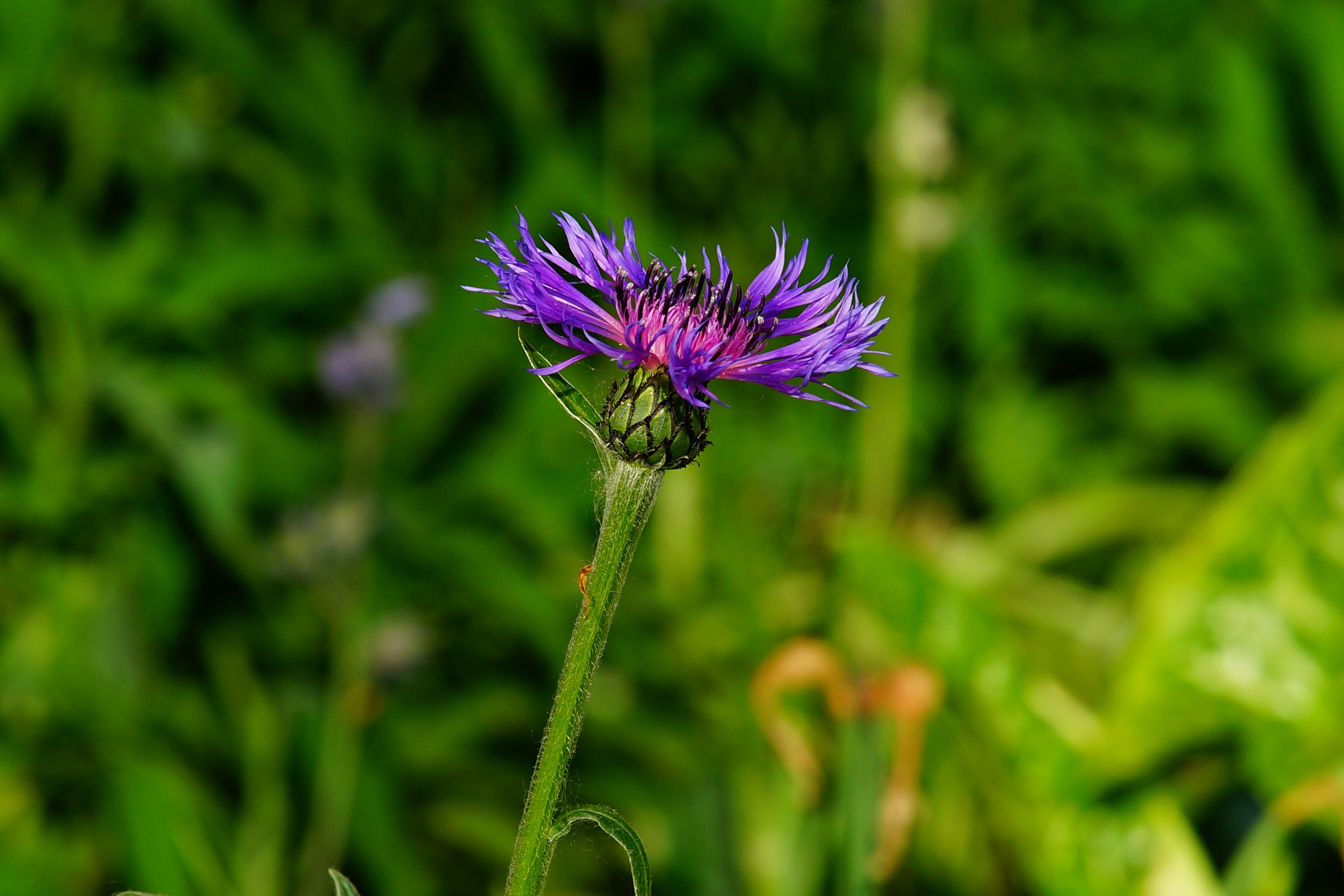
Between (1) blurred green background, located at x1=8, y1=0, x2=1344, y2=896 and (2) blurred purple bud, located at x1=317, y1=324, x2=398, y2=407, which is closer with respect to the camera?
(1) blurred green background, located at x1=8, y1=0, x2=1344, y2=896

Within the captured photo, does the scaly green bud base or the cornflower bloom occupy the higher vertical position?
the cornflower bloom

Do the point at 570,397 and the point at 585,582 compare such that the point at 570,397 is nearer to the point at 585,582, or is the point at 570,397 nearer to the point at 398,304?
the point at 585,582

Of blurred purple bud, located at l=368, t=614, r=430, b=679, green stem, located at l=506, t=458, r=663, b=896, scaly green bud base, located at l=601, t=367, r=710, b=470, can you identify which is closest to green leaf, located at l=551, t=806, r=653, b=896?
green stem, located at l=506, t=458, r=663, b=896

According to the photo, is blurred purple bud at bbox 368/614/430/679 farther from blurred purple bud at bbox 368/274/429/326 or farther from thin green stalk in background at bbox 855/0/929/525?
thin green stalk in background at bbox 855/0/929/525

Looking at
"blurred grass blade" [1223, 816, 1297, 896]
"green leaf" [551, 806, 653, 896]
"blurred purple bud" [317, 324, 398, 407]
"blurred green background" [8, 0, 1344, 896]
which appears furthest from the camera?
"blurred purple bud" [317, 324, 398, 407]

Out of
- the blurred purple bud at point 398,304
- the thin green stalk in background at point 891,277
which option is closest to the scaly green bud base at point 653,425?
the blurred purple bud at point 398,304

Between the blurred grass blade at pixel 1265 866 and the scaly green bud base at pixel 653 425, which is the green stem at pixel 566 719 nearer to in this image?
the scaly green bud base at pixel 653 425

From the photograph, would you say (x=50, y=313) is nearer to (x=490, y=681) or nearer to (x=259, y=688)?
(x=259, y=688)

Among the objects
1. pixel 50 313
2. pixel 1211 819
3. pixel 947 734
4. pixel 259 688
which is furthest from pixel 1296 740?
pixel 50 313

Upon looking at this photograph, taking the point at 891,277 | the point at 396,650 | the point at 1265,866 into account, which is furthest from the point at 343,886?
the point at 891,277

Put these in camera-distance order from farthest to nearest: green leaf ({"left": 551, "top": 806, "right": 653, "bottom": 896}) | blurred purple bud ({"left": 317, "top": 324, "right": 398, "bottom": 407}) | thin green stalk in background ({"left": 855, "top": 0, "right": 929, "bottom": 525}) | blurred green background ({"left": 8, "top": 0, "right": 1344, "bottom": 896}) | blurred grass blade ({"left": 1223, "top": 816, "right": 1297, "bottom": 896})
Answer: thin green stalk in background ({"left": 855, "top": 0, "right": 929, "bottom": 525}) < blurred purple bud ({"left": 317, "top": 324, "right": 398, "bottom": 407}) < blurred green background ({"left": 8, "top": 0, "right": 1344, "bottom": 896}) < blurred grass blade ({"left": 1223, "top": 816, "right": 1297, "bottom": 896}) < green leaf ({"left": 551, "top": 806, "right": 653, "bottom": 896})
